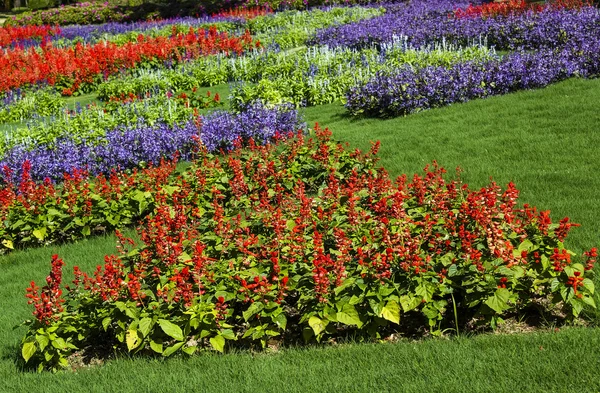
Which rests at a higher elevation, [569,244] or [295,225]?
[295,225]

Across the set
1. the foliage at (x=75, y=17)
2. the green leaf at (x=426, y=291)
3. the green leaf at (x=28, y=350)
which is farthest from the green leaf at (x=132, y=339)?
the foliage at (x=75, y=17)

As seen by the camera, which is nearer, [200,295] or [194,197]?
[200,295]

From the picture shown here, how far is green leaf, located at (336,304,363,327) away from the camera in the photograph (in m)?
5.00

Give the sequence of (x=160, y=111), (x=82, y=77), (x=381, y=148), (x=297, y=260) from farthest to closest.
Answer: (x=82, y=77), (x=160, y=111), (x=381, y=148), (x=297, y=260)

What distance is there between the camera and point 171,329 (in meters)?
5.04

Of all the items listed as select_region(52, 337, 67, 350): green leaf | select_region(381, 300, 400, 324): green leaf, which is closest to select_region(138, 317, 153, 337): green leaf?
select_region(52, 337, 67, 350): green leaf

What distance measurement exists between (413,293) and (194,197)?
11.7 feet

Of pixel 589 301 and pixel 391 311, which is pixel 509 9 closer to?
pixel 589 301

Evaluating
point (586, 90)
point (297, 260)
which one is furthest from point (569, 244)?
point (586, 90)

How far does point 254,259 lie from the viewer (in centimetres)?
565

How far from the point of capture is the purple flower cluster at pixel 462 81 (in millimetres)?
11500

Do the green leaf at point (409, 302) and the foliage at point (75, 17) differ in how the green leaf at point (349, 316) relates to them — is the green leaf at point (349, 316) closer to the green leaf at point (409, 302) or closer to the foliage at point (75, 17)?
the green leaf at point (409, 302)

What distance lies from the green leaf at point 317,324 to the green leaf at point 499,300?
1.14m

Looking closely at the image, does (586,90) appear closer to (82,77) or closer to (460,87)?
(460,87)
